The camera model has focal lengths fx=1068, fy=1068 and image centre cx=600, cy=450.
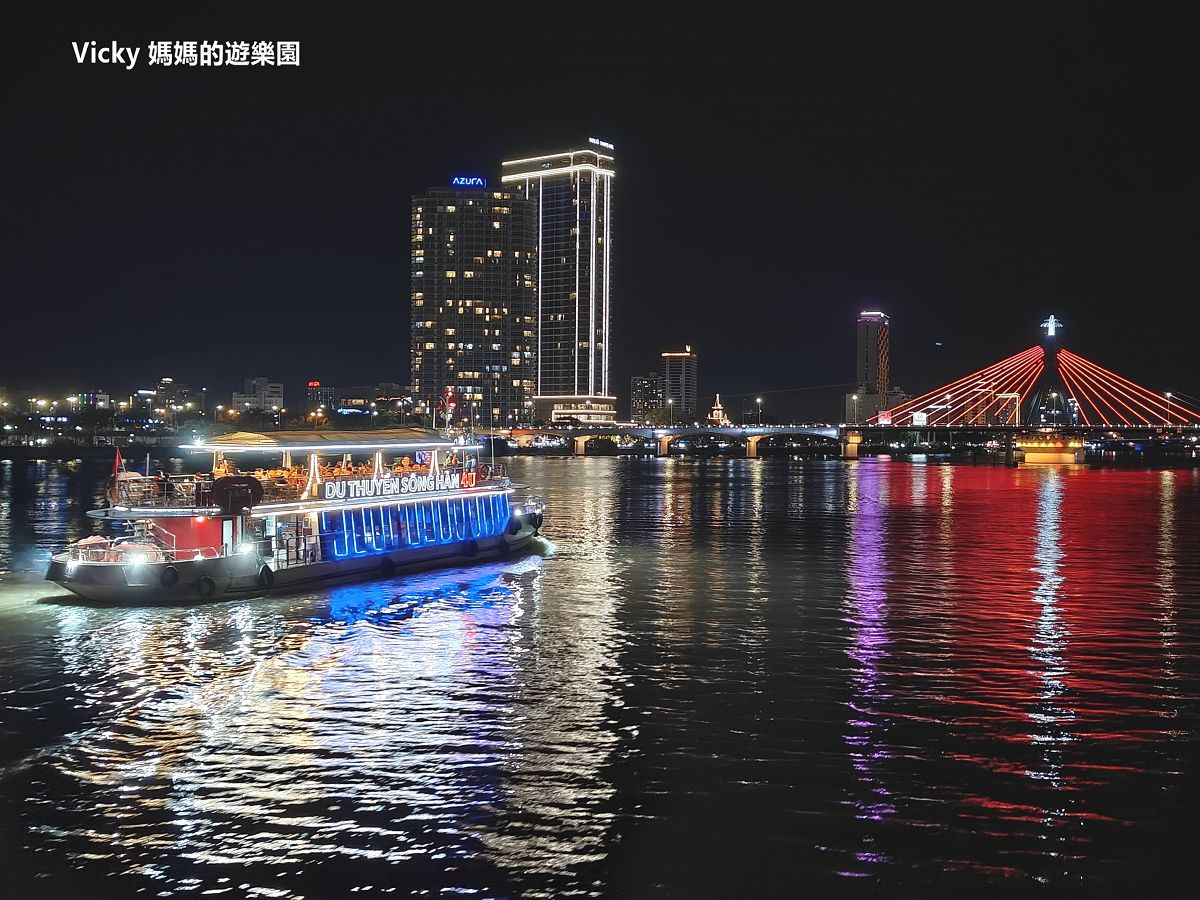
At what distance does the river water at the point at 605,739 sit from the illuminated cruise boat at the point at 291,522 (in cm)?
112

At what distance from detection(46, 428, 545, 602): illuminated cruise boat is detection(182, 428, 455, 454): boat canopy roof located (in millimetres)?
52

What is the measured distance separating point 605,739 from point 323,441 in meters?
21.6

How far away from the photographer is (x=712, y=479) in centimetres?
11844

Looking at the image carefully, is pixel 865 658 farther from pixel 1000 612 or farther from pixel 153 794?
pixel 153 794

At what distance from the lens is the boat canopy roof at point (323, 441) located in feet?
111

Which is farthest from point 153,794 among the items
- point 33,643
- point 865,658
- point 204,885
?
point 865,658

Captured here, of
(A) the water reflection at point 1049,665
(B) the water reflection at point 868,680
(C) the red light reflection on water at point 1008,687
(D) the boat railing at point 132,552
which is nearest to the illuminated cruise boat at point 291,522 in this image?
(D) the boat railing at point 132,552

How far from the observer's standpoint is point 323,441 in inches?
1422

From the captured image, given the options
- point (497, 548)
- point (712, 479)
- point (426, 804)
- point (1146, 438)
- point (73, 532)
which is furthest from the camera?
point (1146, 438)

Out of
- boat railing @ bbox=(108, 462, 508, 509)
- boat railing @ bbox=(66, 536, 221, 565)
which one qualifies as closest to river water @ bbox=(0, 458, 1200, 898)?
boat railing @ bbox=(66, 536, 221, 565)

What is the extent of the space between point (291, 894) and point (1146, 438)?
184m

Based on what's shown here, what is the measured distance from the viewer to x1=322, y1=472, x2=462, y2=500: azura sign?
34844 millimetres

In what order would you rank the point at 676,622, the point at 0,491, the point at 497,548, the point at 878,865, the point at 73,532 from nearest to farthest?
the point at 878,865 → the point at 676,622 → the point at 497,548 → the point at 73,532 → the point at 0,491

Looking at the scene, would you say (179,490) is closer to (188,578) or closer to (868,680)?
(188,578)
